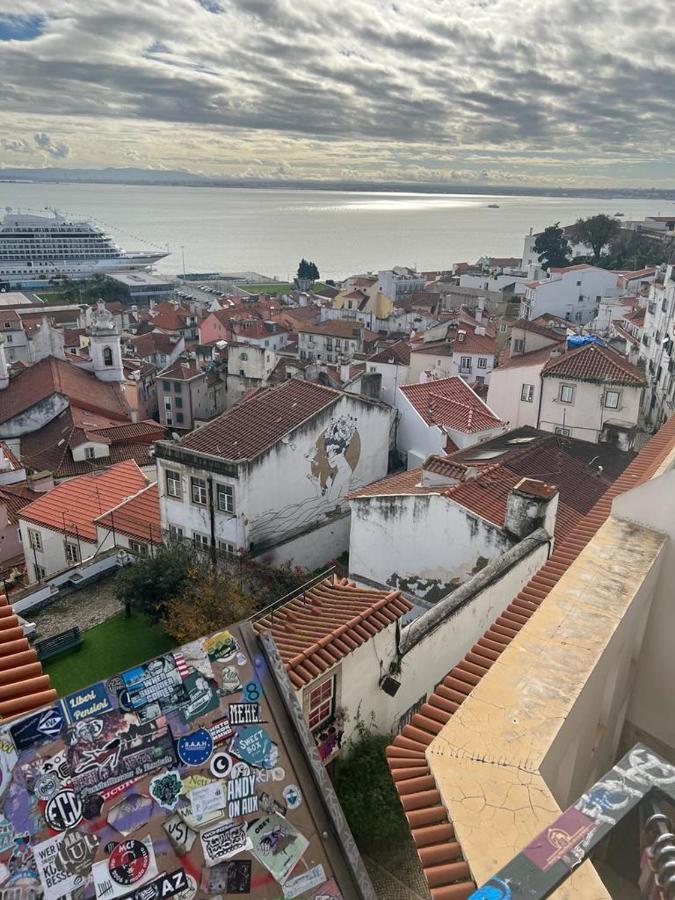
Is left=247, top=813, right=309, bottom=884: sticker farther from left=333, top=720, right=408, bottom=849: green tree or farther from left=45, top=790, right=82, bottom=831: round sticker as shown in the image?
left=333, top=720, right=408, bottom=849: green tree

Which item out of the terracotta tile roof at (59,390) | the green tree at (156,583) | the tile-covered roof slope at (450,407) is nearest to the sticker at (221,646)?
the green tree at (156,583)

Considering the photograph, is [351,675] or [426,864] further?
[351,675]

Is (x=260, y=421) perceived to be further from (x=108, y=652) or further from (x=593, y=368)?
(x=593, y=368)

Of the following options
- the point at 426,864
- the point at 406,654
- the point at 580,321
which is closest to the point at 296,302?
the point at 580,321

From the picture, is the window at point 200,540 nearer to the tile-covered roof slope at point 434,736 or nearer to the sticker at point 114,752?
the tile-covered roof slope at point 434,736

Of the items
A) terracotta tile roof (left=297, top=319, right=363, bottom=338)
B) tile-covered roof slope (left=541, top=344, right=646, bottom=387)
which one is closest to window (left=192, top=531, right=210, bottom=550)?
tile-covered roof slope (left=541, top=344, right=646, bottom=387)

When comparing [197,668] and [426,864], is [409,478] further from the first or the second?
[426,864]
